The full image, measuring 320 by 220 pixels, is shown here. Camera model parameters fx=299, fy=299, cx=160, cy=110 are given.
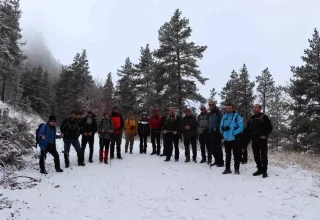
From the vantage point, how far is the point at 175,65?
26.7 metres

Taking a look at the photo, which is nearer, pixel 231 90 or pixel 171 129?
pixel 171 129

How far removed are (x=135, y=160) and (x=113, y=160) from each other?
99cm

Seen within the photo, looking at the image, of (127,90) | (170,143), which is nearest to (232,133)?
(170,143)

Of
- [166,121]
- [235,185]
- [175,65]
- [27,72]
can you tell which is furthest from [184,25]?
[27,72]

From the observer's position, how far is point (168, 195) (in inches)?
316

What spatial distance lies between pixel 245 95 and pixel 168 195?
30370 millimetres

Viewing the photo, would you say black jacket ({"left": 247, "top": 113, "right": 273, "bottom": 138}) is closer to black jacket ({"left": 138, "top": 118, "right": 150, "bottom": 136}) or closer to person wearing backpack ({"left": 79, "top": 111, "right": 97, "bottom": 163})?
person wearing backpack ({"left": 79, "top": 111, "right": 97, "bottom": 163})

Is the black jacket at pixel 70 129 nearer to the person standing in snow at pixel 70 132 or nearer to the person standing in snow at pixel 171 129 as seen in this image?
the person standing in snow at pixel 70 132

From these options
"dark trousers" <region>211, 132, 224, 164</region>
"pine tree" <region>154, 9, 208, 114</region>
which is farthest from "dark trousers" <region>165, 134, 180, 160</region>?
"pine tree" <region>154, 9, 208, 114</region>

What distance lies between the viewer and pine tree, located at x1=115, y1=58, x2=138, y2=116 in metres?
41.2

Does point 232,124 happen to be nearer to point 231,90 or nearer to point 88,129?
point 88,129

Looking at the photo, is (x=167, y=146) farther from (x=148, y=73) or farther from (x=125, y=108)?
(x=125, y=108)

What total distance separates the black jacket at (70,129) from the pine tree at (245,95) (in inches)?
1036

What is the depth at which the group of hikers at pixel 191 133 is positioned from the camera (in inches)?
385
